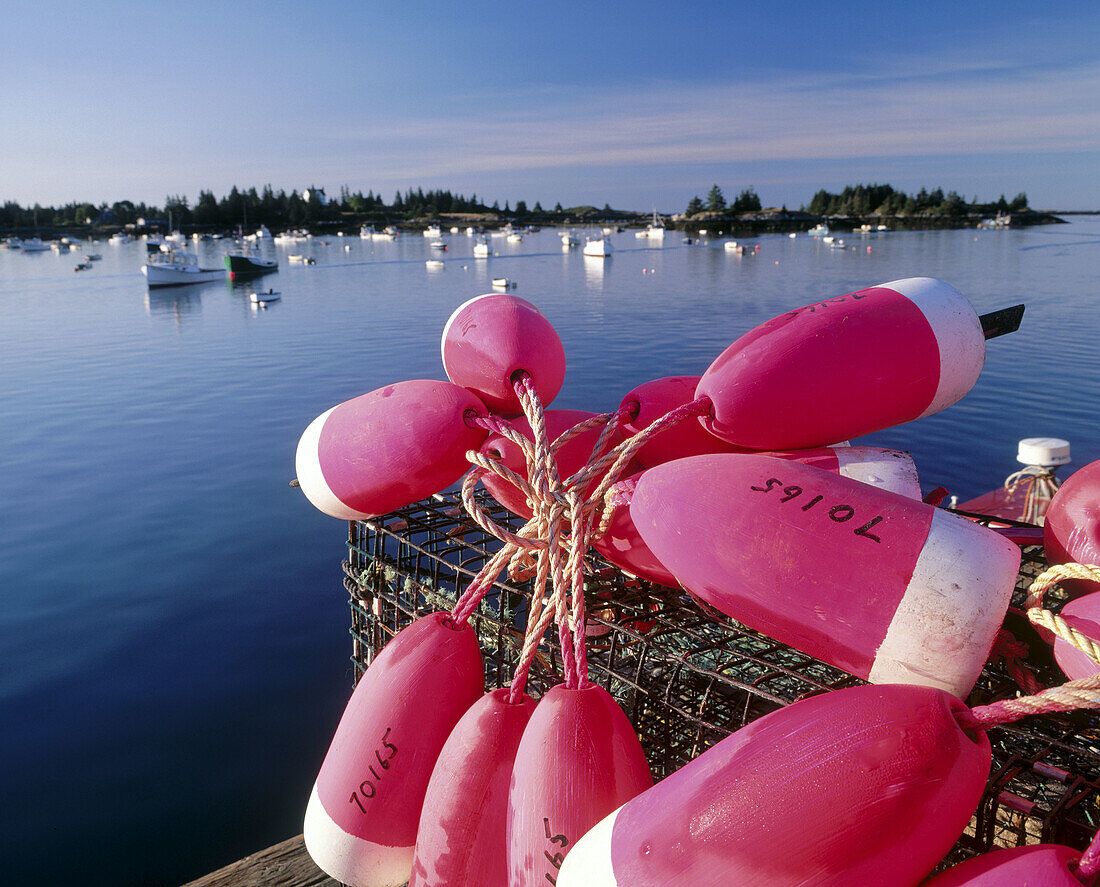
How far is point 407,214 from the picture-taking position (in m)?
138

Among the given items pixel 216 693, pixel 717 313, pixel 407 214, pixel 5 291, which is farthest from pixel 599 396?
pixel 407 214

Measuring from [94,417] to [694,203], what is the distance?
4913 inches

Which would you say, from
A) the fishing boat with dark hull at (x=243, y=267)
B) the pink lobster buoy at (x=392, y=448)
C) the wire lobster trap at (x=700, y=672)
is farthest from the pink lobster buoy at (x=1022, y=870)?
the fishing boat with dark hull at (x=243, y=267)

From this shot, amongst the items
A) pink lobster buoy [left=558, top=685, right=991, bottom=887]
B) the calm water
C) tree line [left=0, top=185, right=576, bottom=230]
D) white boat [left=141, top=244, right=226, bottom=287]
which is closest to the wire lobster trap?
pink lobster buoy [left=558, top=685, right=991, bottom=887]

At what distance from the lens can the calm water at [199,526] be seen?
18.5ft

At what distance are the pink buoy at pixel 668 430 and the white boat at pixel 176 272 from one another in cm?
4390

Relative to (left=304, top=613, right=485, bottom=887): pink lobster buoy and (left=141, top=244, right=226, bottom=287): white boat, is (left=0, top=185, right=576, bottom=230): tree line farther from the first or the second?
(left=304, top=613, right=485, bottom=887): pink lobster buoy

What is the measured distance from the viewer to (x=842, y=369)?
1465mm

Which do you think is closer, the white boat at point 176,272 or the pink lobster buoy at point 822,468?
the pink lobster buoy at point 822,468

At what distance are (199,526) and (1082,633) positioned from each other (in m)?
10.7

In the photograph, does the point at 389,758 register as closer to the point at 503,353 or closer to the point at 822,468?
the point at 503,353

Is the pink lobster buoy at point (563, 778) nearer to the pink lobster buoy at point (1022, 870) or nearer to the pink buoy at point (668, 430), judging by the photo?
the pink lobster buoy at point (1022, 870)

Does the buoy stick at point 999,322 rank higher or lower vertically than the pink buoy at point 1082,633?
higher

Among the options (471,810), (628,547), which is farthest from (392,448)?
(471,810)
